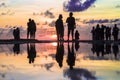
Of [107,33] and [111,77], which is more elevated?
[111,77]

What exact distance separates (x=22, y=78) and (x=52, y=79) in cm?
77

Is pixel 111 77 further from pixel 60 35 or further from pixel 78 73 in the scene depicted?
pixel 60 35

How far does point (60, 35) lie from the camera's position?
32.2 meters

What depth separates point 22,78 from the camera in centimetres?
1005

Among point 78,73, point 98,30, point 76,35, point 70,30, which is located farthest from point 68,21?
point 78,73

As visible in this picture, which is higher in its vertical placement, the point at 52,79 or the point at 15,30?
the point at 52,79

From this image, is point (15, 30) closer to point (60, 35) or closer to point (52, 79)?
point (60, 35)

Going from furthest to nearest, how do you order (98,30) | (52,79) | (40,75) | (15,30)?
(15,30)
(98,30)
(40,75)
(52,79)

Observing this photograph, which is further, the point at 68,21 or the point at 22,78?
the point at 68,21

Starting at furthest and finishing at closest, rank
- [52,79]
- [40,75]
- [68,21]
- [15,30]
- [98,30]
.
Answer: [15,30], [98,30], [68,21], [40,75], [52,79]

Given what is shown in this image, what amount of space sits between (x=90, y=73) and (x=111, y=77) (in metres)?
1.07

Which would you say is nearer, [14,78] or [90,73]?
[14,78]

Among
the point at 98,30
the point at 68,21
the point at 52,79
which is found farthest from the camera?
the point at 98,30

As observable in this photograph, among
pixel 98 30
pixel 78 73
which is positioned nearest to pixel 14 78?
pixel 78 73
